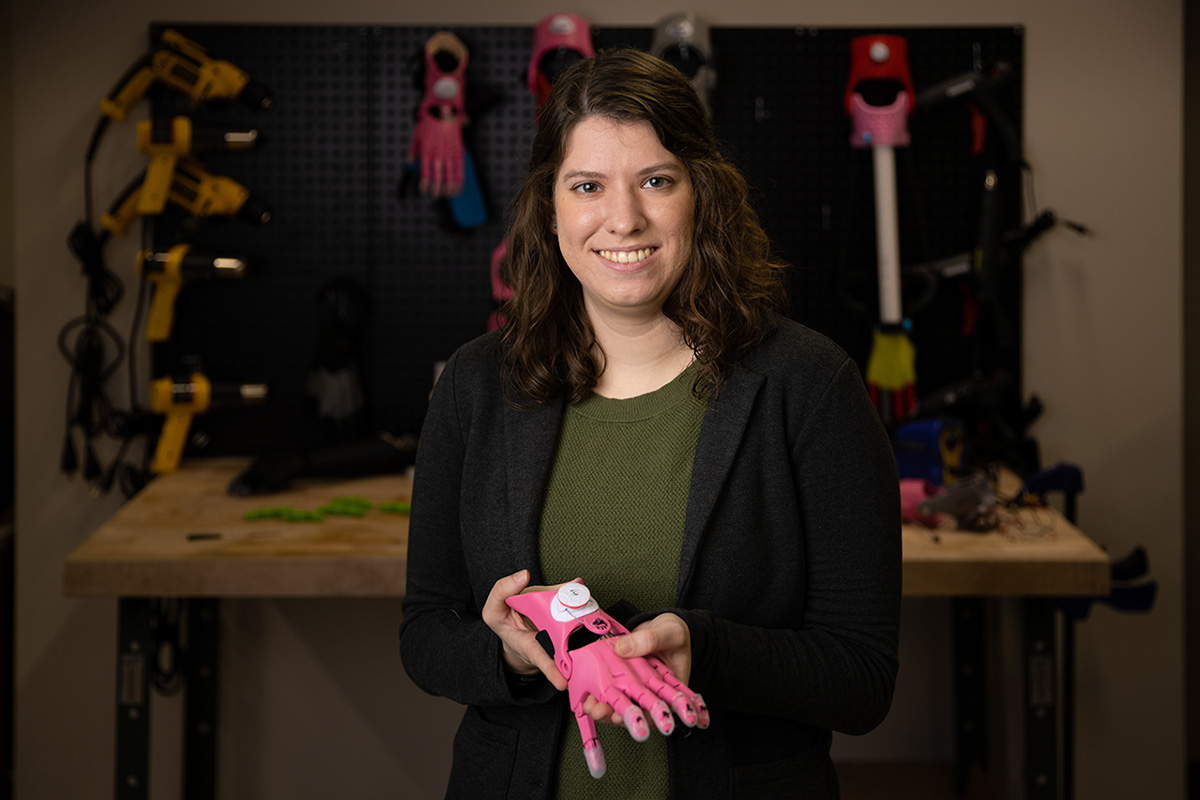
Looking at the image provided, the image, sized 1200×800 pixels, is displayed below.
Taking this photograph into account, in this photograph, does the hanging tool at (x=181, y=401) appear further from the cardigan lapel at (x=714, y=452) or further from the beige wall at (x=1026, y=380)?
the cardigan lapel at (x=714, y=452)

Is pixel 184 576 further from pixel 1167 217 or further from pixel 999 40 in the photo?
pixel 1167 217

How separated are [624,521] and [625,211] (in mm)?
349

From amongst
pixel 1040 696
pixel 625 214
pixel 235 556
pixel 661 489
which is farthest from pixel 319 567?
pixel 1040 696

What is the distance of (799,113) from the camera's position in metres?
2.77

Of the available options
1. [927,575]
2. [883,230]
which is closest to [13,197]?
[883,230]

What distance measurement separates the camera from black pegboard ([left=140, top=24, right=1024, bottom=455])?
275 cm

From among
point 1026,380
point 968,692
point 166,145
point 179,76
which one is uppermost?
point 179,76

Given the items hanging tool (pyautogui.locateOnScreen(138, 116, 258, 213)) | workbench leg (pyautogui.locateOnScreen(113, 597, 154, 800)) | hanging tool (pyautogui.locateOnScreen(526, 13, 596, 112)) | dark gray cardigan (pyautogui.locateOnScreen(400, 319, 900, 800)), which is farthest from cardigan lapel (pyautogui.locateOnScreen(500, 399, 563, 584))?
hanging tool (pyautogui.locateOnScreen(138, 116, 258, 213))

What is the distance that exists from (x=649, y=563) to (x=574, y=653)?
0.65 ft

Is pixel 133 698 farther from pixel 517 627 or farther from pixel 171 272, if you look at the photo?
pixel 517 627

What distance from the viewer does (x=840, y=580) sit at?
112cm

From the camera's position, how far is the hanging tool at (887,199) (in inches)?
105

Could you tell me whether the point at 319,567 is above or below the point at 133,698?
above

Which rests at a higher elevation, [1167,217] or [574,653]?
[1167,217]
